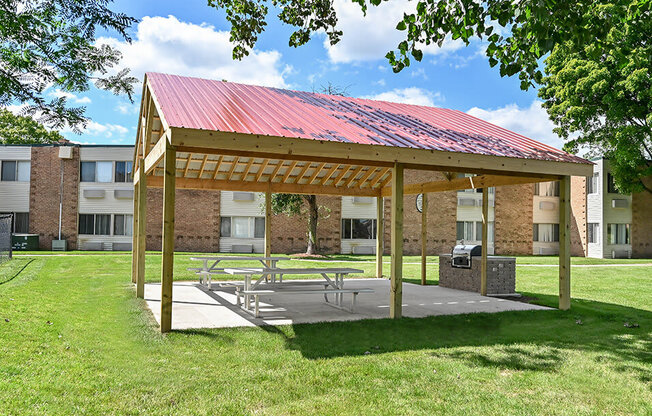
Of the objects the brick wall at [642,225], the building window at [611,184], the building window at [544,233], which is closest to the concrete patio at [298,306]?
the building window at [544,233]

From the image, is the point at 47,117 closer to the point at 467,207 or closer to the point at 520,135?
the point at 520,135

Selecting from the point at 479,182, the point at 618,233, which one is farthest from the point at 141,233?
the point at 618,233

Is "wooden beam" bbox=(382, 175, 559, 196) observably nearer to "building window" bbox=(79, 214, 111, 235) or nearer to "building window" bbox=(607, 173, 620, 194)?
"building window" bbox=(79, 214, 111, 235)

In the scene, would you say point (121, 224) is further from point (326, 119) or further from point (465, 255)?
point (326, 119)

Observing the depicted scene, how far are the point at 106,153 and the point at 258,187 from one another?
66.3 ft

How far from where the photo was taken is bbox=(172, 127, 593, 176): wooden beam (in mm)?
7250

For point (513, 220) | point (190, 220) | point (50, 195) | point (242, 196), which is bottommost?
point (190, 220)

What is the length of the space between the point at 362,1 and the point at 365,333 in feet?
15.2

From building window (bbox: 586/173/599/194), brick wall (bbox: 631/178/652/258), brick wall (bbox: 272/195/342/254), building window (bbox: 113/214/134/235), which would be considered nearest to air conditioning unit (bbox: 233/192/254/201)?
brick wall (bbox: 272/195/342/254)

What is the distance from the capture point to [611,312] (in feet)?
33.6

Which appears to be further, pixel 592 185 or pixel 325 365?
pixel 592 185

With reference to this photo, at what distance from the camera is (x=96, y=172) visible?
31.1 m

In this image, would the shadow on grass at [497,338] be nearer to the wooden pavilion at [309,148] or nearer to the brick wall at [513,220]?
the wooden pavilion at [309,148]

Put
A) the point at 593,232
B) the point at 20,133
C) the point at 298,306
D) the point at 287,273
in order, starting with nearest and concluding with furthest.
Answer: the point at 287,273, the point at 298,306, the point at 593,232, the point at 20,133
